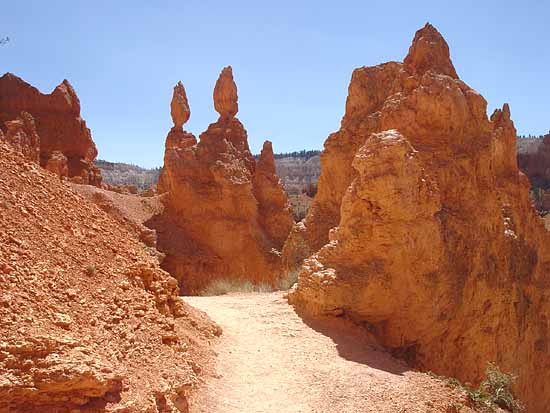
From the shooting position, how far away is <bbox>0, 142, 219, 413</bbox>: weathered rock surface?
396 cm

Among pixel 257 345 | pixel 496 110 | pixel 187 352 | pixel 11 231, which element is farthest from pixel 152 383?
pixel 496 110

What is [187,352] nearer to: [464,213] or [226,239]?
[464,213]

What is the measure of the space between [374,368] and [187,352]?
2584 mm

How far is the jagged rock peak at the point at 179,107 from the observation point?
27.1 meters

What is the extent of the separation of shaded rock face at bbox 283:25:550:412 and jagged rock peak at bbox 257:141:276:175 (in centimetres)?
1224

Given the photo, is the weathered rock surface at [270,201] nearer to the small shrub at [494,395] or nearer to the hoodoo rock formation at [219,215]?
the hoodoo rock formation at [219,215]

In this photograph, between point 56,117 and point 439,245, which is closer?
point 439,245

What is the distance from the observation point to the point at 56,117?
25.9m

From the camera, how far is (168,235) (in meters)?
22.9

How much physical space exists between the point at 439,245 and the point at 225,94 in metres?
17.7

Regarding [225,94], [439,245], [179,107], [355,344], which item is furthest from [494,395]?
[179,107]

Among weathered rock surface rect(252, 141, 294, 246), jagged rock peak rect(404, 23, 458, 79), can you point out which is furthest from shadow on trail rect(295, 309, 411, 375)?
weathered rock surface rect(252, 141, 294, 246)

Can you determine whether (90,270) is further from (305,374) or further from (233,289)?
(233,289)

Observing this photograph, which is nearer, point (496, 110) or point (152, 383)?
point (152, 383)
